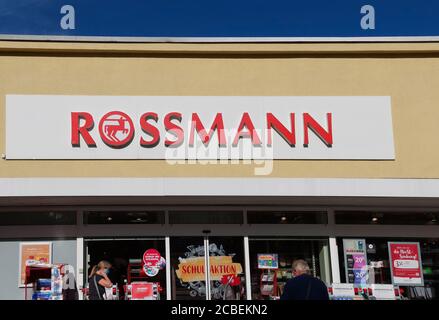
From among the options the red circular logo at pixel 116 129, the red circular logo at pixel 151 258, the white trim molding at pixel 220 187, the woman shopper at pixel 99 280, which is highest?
the red circular logo at pixel 116 129

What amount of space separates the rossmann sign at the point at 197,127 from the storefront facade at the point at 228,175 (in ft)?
0.15

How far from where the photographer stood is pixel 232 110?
11.8m

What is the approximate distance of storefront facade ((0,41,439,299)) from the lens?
446 inches

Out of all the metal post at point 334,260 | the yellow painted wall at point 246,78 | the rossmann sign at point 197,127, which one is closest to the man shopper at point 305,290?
the yellow painted wall at point 246,78

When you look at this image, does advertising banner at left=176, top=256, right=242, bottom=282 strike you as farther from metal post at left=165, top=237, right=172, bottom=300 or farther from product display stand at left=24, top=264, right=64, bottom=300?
product display stand at left=24, top=264, right=64, bottom=300

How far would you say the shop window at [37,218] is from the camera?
11.7 meters

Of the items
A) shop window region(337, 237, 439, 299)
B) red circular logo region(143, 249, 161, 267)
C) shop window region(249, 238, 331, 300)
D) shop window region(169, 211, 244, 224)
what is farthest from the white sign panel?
red circular logo region(143, 249, 161, 267)

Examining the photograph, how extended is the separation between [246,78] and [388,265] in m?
4.40

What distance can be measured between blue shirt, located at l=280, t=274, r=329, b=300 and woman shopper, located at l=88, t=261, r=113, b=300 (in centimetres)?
518

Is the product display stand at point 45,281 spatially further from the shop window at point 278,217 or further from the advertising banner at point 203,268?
the shop window at point 278,217
